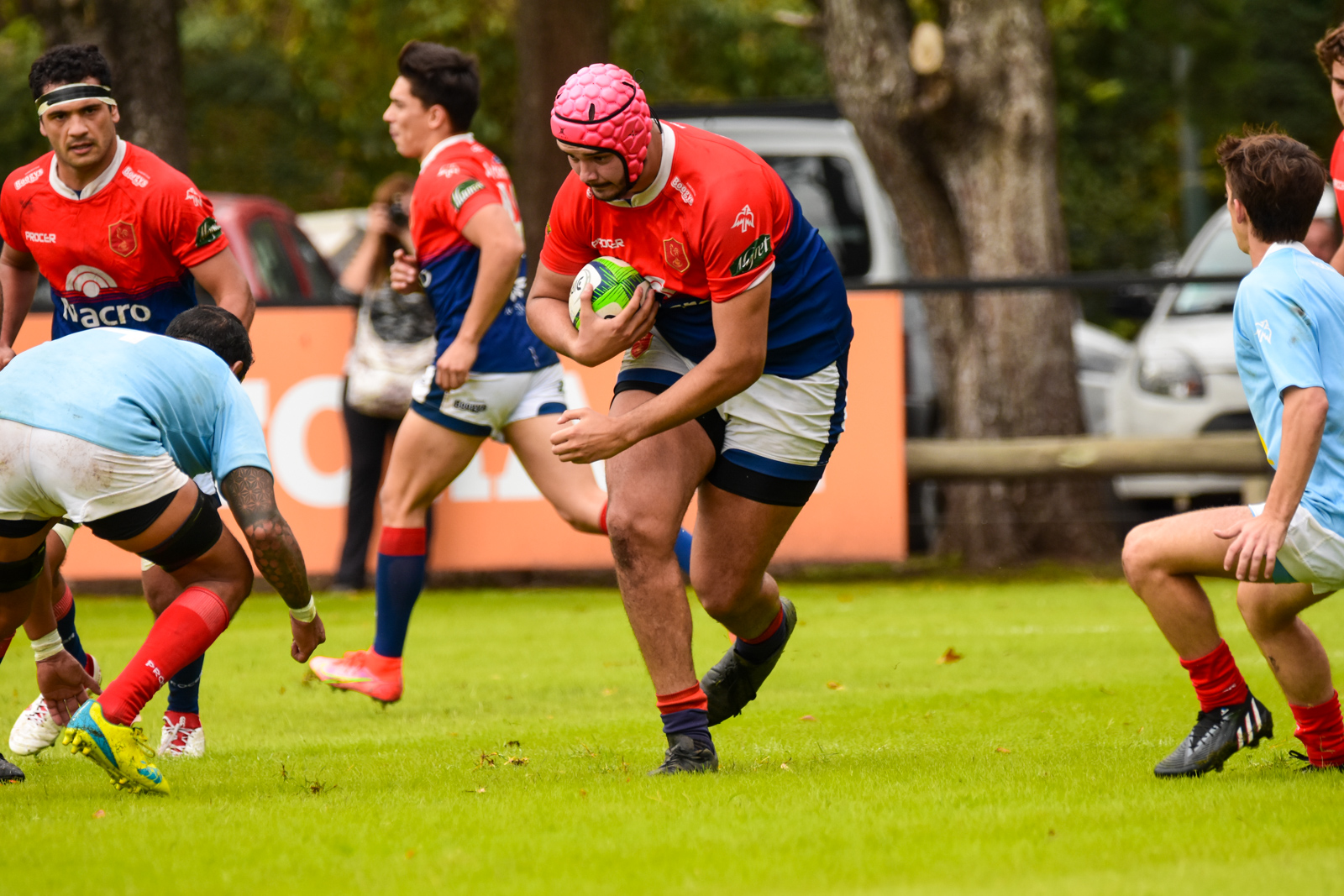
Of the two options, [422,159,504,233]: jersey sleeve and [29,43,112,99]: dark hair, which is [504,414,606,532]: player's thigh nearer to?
[422,159,504,233]: jersey sleeve

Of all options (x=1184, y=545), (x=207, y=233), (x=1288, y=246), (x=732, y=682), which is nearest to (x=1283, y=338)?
(x=1288, y=246)

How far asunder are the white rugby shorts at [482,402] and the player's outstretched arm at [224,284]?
1078 millimetres

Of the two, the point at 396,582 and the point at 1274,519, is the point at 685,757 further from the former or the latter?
the point at 396,582

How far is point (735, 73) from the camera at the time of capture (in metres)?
29.1

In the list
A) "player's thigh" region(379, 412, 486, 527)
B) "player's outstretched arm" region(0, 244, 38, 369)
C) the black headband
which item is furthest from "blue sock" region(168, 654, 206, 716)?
the black headband

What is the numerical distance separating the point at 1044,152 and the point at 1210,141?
909cm

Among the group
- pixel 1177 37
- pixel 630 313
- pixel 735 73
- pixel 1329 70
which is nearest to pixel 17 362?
pixel 630 313

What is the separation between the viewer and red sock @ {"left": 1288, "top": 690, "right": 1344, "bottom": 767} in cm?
468

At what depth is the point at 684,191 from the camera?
4.77m

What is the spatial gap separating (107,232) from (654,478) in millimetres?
2233

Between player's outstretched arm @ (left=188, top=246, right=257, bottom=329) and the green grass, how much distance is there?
150cm

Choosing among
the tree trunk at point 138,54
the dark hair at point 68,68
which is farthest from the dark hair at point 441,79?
the tree trunk at point 138,54

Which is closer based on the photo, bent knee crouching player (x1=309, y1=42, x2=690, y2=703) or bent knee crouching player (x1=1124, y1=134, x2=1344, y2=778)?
bent knee crouching player (x1=1124, y1=134, x2=1344, y2=778)

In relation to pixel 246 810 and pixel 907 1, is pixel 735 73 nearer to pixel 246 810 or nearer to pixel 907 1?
pixel 907 1
